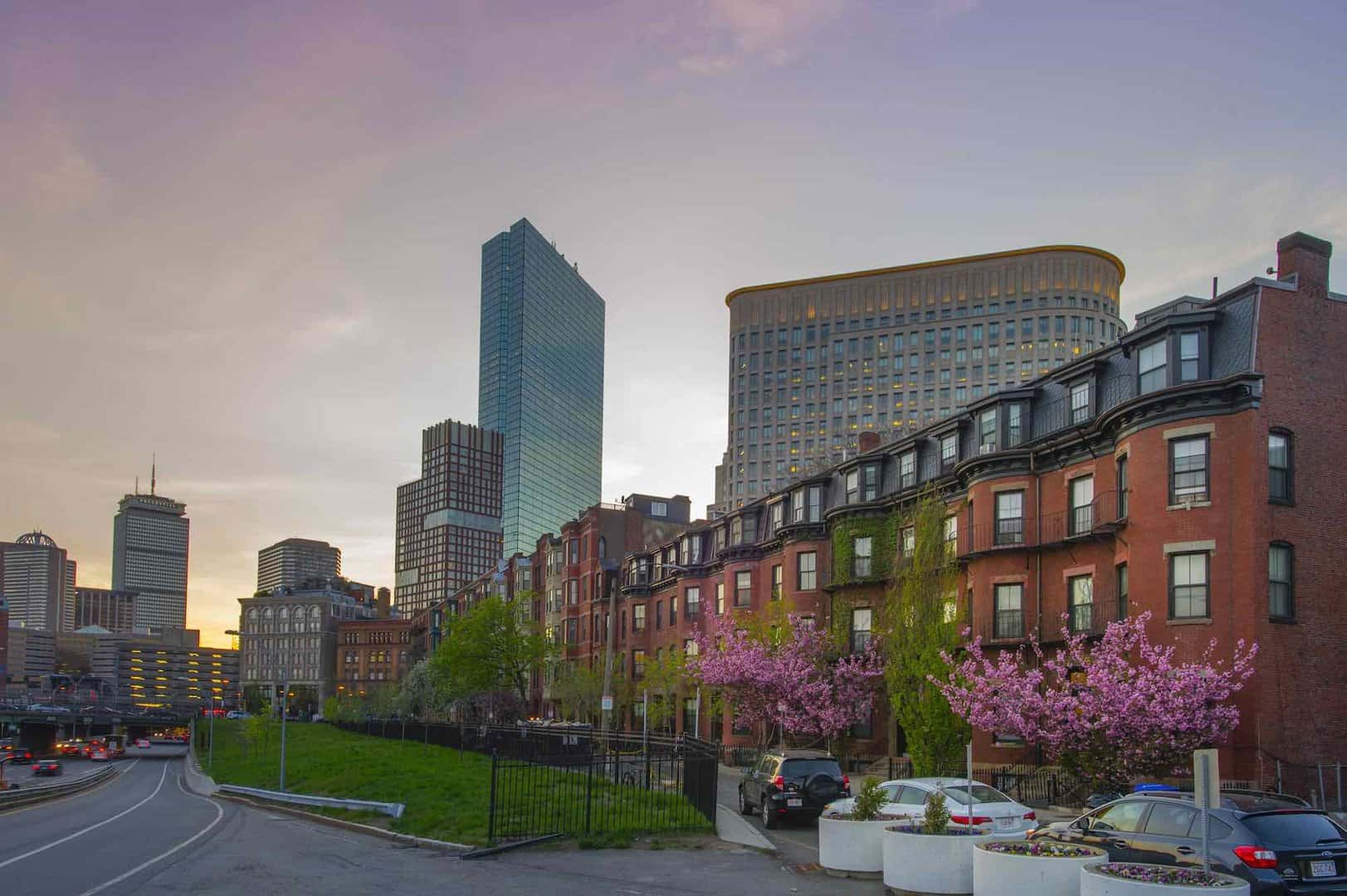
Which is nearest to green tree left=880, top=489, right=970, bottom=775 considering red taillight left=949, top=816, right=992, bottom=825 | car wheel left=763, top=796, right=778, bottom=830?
car wheel left=763, top=796, right=778, bottom=830

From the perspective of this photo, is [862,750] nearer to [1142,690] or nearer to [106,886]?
[1142,690]

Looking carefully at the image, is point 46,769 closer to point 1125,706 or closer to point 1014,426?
point 1014,426

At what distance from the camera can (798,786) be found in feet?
91.2

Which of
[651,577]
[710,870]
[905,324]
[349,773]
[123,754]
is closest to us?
[710,870]

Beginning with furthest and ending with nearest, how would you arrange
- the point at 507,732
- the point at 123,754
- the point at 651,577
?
the point at 123,754
the point at 651,577
the point at 507,732

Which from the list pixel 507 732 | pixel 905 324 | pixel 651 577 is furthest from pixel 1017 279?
pixel 507 732

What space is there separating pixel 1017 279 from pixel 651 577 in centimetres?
9909

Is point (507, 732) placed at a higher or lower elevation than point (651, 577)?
lower

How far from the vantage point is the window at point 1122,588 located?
110 ft

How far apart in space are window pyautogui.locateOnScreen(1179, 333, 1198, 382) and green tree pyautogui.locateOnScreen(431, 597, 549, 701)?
5599 cm

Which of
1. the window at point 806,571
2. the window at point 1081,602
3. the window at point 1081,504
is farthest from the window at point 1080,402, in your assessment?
the window at point 806,571

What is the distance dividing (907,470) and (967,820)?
27264mm

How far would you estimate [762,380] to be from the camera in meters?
176

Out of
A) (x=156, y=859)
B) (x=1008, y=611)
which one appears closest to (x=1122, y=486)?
(x=1008, y=611)
